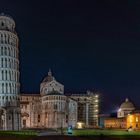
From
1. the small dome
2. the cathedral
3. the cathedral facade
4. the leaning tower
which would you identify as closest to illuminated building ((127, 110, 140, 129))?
the cathedral facade

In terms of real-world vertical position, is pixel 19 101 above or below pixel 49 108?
above

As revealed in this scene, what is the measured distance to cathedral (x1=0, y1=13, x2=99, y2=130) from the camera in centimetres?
12475

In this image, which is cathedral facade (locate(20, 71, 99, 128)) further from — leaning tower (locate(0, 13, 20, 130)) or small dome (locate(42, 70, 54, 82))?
leaning tower (locate(0, 13, 20, 130))

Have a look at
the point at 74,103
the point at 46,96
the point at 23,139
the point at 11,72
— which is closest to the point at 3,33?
the point at 11,72

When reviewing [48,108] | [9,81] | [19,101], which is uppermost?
[9,81]

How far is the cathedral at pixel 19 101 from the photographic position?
409ft

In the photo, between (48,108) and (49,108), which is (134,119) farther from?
(48,108)

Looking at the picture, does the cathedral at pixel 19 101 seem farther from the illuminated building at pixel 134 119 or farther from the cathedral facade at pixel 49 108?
the illuminated building at pixel 134 119

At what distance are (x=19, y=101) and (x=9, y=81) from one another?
1230 centimetres

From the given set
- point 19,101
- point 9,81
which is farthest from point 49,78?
point 9,81

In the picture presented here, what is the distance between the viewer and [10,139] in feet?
171

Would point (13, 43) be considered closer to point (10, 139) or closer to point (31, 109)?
point (31, 109)

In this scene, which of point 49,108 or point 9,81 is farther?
point 49,108

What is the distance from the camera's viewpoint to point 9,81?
414 feet
